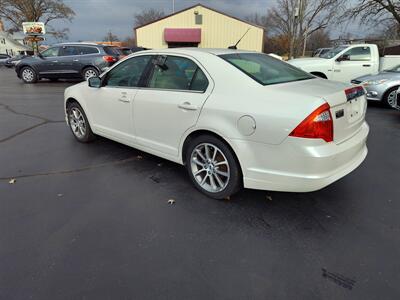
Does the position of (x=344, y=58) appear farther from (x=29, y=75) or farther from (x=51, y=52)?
(x=29, y=75)

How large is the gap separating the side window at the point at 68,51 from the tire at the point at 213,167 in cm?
1198

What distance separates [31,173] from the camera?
400cm

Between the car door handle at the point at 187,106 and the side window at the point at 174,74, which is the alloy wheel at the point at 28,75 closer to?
the side window at the point at 174,74

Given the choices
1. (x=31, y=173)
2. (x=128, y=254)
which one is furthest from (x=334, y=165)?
(x=31, y=173)

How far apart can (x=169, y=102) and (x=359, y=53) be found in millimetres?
9130

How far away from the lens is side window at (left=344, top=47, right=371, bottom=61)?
10.1 meters

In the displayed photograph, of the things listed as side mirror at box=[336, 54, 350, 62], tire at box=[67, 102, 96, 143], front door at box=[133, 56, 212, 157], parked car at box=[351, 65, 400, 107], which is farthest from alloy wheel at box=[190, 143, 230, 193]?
side mirror at box=[336, 54, 350, 62]

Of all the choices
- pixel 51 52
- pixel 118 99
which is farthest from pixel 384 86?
pixel 51 52

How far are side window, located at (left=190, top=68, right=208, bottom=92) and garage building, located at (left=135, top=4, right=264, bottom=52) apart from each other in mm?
33363

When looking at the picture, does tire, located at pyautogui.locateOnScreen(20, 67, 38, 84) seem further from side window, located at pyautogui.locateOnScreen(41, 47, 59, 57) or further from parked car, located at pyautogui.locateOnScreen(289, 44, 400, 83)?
parked car, located at pyautogui.locateOnScreen(289, 44, 400, 83)

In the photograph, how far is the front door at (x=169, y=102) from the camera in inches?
128

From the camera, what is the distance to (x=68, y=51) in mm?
13398

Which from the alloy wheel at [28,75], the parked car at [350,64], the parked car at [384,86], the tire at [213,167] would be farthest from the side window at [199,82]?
the alloy wheel at [28,75]

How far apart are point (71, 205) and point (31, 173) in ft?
3.90
